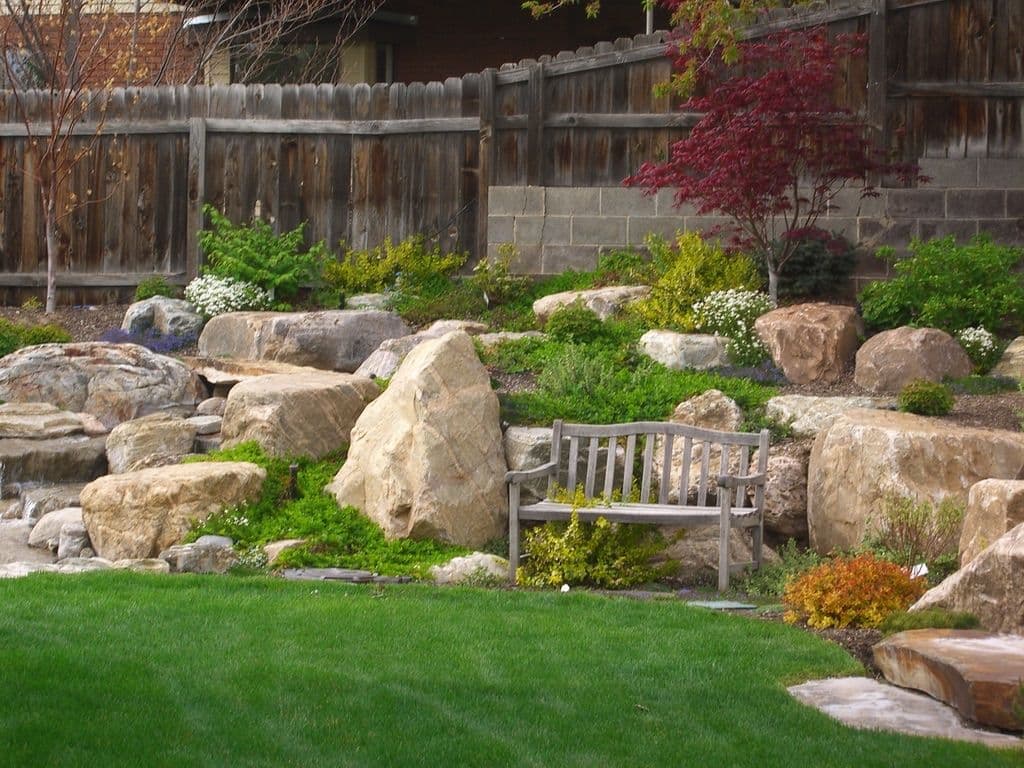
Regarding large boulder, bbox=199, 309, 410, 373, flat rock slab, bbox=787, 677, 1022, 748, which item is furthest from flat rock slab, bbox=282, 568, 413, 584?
large boulder, bbox=199, 309, 410, 373

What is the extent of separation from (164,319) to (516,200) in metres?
4.01

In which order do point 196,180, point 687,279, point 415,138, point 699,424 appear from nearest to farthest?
point 699,424 → point 687,279 → point 415,138 → point 196,180

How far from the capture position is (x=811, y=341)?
39.7 ft

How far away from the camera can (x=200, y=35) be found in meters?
20.8

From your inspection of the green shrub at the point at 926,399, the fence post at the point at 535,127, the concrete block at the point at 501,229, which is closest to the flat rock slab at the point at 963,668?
the green shrub at the point at 926,399

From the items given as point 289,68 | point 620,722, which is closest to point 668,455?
point 620,722

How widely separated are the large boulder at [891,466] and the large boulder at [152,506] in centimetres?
418

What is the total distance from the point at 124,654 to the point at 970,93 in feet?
37.3

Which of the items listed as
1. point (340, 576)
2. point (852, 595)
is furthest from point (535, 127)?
point (852, 595)

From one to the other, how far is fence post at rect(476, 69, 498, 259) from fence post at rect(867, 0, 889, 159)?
158 inches

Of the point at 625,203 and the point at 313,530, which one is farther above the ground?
the point at 625,203

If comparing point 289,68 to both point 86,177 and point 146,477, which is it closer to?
point 86,177

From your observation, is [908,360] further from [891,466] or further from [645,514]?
[645,514]

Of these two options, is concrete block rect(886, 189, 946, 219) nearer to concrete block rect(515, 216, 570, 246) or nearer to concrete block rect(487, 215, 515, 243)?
concrete block rect(515, 216, 570, 246)
